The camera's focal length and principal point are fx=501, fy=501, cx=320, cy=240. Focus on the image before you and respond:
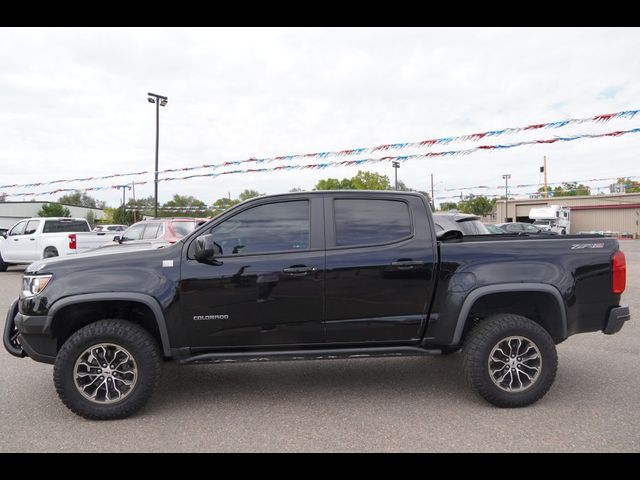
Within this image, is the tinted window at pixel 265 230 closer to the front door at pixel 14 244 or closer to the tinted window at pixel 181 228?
the tinted window at pixel 181 228

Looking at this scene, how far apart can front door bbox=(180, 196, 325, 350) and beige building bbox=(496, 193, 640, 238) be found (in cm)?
4918

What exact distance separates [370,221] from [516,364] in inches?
67.5

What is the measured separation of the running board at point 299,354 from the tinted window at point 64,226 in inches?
490

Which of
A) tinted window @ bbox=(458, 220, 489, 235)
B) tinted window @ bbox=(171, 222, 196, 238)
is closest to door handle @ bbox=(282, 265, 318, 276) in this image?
tinted window @ bbox=(458, 220, 489, 235)

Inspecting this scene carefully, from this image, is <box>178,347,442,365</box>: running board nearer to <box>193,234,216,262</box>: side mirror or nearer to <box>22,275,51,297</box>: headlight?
<box>193,234,216,262</box>: side mirror

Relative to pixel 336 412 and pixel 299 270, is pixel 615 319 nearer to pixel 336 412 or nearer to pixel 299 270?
pixel 336 412

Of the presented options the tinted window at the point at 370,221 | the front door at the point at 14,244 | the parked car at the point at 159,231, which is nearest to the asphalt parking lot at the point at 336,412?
the tinted window at the point at 370,221

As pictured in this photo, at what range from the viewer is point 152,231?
1202cm

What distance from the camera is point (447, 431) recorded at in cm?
368

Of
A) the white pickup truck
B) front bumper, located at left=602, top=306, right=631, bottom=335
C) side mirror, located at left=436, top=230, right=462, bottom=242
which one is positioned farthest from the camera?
the white pickup truck

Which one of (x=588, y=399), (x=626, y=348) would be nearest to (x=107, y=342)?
(x=588, y=399)

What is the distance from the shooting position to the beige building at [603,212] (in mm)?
45938

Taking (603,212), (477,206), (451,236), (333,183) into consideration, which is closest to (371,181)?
(333,183)

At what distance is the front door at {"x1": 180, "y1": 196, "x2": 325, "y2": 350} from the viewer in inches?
161
